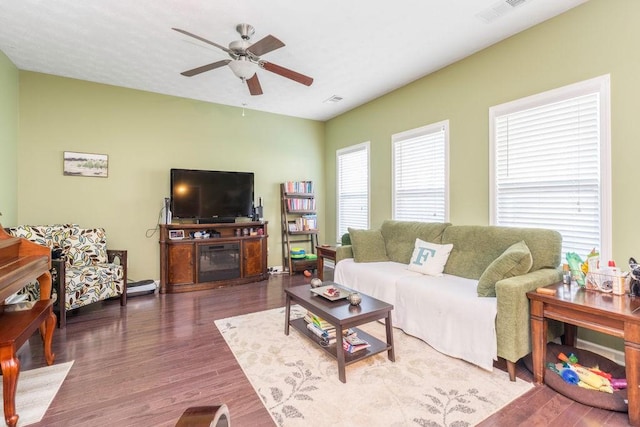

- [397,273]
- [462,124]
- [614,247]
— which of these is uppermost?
[462,124]

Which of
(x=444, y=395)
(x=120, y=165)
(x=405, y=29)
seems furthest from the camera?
(x=120, y=165)

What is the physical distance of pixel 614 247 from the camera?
2.40 m

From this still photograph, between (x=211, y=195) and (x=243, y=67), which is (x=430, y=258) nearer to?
(x=243, y=67)

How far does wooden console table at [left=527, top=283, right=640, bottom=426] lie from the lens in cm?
170

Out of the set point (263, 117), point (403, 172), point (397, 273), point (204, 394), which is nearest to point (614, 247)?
point (397, 273)

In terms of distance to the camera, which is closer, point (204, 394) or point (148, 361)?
point (204, 394)

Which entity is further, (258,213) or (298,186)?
(298,186)

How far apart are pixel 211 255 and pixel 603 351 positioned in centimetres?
457

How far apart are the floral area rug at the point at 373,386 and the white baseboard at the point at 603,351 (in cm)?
90

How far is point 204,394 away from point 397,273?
6.91ft

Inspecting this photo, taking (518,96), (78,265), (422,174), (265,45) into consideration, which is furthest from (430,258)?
(78,265)

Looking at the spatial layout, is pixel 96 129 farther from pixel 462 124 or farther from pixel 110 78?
pixel 462 124

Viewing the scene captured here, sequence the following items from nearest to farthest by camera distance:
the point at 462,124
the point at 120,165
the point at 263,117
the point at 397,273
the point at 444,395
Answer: the point at 444,395
the point at 397,273
the point at 462,124
the point at 120,165
the point at 263,117

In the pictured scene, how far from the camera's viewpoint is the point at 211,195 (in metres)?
4.77
